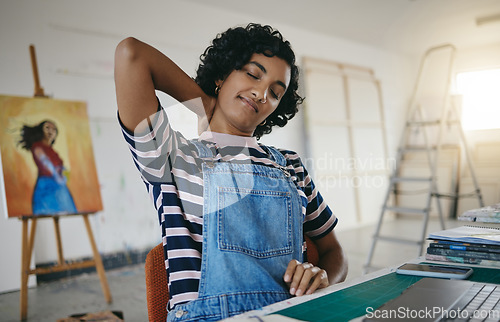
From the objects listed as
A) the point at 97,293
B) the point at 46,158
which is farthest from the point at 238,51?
the point at 97,293

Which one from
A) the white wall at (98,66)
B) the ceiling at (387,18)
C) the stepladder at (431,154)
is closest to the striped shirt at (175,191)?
the white wall at (98,66)

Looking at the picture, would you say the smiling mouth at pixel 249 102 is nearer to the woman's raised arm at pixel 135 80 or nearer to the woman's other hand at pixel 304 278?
the woman's raised arm at pixel 135 80

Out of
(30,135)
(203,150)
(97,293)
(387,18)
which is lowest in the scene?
(97,293)

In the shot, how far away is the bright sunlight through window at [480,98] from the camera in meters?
7.13

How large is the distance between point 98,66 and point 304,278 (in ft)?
12.4

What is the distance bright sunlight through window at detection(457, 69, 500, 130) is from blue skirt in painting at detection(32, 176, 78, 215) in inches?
272

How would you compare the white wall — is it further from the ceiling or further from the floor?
the ceiling

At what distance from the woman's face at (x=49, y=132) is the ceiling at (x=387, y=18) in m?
2.36

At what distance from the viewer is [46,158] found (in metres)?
3.40

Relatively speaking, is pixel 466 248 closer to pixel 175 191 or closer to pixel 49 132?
pixel 175 191

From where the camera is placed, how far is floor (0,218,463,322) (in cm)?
294

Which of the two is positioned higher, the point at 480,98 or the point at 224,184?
the point at 480,98

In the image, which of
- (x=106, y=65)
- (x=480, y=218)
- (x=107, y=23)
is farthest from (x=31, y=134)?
(x=480, y=218)

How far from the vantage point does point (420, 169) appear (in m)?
7.13
